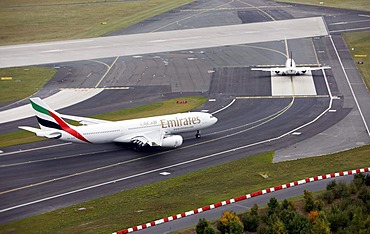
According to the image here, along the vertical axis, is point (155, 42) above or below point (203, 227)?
above

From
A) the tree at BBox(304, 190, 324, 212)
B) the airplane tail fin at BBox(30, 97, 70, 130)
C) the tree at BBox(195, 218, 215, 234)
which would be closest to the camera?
the tree at BBox(195, 218, 215, 234)

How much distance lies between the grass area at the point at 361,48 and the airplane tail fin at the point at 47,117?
59.0 m

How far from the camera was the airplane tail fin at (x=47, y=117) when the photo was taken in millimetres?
95500

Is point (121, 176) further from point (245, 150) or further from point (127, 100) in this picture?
point (127, 100)

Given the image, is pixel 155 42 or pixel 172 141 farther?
pixel 155 42

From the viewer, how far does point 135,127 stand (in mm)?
99500

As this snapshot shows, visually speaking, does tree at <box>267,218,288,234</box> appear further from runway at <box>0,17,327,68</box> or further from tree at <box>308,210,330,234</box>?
runway at <box>0,17,327,68</box>

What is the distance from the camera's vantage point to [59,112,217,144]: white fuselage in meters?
97.2

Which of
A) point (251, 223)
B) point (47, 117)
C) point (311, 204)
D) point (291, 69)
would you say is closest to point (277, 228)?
point (251, 223)

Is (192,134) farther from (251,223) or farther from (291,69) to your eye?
(251,223)

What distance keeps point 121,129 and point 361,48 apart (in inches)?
3141

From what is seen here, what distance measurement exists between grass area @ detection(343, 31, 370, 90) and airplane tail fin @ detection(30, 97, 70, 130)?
5895 cm

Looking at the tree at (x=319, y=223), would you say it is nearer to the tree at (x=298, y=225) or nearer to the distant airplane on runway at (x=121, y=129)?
the tree at (x=298, y=225)

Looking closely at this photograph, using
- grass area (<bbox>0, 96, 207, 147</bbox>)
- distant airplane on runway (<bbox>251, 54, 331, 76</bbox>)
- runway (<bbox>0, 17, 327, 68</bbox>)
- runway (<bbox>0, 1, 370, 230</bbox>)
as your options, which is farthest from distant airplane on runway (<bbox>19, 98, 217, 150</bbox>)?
runway (<bbox>0, 17, 327, 68</bbox>)
